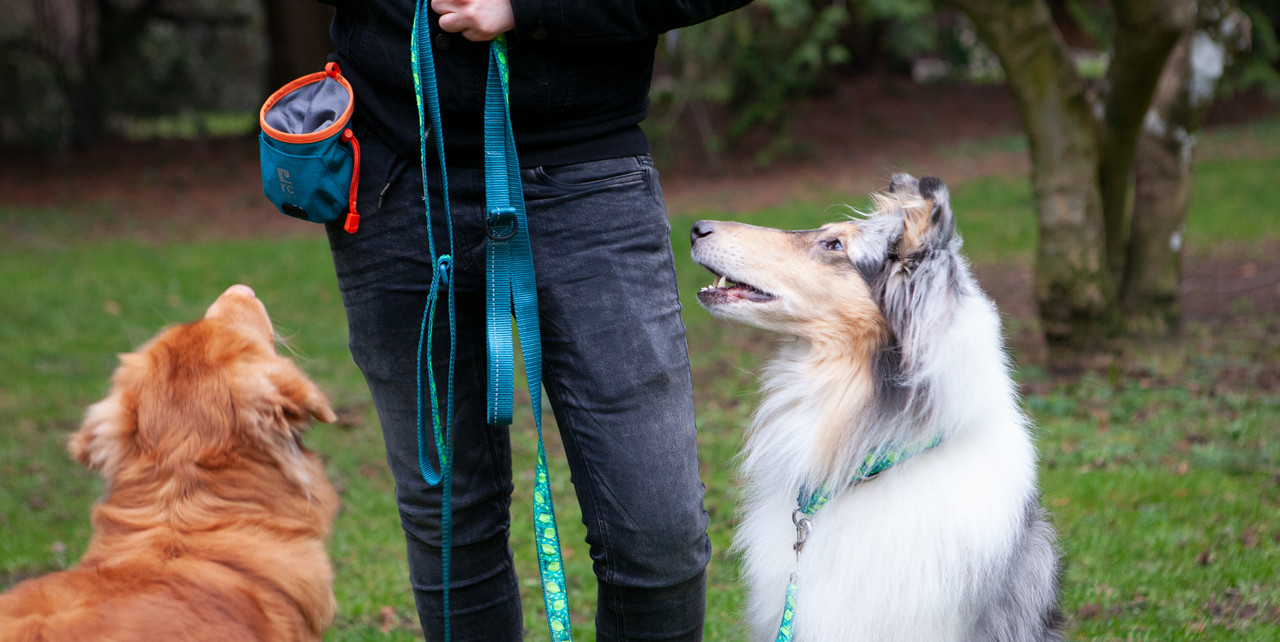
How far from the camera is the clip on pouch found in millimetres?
2094

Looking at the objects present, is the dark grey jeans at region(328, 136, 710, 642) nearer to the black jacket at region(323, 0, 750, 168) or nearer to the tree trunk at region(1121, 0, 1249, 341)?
the black jacket at region(323, 0, 750, 168)

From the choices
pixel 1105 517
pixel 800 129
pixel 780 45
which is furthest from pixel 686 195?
pixel 1105 517

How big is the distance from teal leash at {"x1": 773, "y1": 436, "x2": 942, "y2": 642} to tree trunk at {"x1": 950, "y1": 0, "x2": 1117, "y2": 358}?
4076 mm

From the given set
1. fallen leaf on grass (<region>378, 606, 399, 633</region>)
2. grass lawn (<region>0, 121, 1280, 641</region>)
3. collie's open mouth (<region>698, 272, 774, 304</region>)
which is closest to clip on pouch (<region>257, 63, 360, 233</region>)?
collie's open mouth (<region>698, 272, 774, 304</region>)

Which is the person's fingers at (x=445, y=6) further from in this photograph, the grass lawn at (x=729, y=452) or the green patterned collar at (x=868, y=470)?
the grass lawn at (x=729, y=452)

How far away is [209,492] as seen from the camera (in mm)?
2240

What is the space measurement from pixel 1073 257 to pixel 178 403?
5.26m

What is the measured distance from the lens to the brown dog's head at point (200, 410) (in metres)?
2.23

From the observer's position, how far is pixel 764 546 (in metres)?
2.63

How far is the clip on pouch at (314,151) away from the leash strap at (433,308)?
0.55 ft

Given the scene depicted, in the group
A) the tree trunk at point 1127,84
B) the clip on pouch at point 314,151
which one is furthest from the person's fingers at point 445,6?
the tree trunk at point 1127,84

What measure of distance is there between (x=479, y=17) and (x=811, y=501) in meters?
1.41

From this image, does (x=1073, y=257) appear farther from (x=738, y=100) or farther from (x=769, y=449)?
Result: (x=738, y=100)

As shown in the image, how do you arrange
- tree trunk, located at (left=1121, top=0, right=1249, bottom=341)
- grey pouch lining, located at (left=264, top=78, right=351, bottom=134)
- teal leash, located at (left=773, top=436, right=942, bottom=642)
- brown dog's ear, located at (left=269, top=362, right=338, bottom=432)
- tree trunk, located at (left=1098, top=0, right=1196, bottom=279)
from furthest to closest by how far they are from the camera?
1. tree trunk, located at (left=1121, top=0, right=1249, bottom=341)
2. tree trunk, located at (left=1098, top=0, right=1196, bottom=279)
3. teal leash, located at (left=773, top=436, right=942, bottom=642)
4. brown dog's ear, located at (left=269, top=362, right=338, bottom=432)
5. grey pouch lining, located at (left=264, top=78, right=351, bottom=134)
